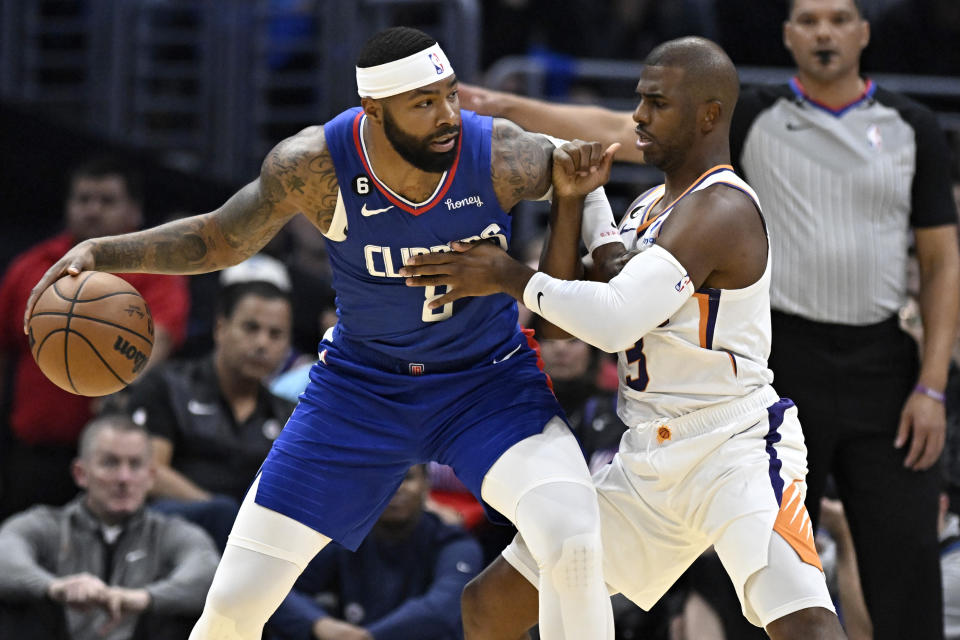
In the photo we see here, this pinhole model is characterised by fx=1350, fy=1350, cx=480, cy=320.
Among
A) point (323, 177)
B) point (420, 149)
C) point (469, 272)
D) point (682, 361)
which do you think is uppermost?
point (420, 149)

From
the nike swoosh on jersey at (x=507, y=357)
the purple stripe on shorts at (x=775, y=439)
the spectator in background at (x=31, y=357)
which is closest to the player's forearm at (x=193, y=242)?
the nike swoosh on jersey at (x=507, y=357)

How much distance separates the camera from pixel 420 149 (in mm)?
4133

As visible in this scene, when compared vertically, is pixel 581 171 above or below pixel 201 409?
above

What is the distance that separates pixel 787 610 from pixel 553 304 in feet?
3.61

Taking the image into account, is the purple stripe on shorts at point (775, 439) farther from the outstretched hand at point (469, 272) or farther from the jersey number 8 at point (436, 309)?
the jersey number 8 at point (436, 309)

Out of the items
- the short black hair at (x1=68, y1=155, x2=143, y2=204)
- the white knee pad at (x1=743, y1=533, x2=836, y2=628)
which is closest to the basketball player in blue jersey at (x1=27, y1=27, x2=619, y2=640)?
the white knee pad at (x1=743, y1=533, x2=836, y2=628)

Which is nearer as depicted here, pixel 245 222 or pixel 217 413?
pixel 245 222

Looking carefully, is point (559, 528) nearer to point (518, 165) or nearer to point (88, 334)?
point (518, 165)

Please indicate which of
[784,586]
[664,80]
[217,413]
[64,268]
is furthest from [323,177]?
[217,413]

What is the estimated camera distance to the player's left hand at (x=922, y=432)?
4.84m

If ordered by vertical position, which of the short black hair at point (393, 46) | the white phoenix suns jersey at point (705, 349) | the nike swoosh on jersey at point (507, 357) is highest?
the short black hair at point (393, 46)

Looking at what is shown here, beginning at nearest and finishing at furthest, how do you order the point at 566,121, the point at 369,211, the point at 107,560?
the point at 369,211 → the point at 566,121 → the point at 107,560

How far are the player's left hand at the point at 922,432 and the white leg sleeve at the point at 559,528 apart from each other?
56.6 inches

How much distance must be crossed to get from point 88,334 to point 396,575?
2.52 meters
